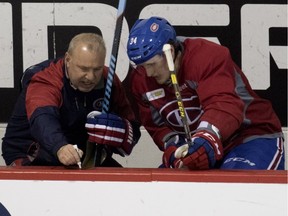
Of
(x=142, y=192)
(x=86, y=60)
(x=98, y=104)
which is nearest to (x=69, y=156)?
(x=142, y=192)

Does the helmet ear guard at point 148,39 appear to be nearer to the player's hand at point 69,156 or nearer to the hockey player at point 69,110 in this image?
the hockey player at point 69,110

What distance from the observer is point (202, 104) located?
3.89 m

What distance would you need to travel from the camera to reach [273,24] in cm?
521

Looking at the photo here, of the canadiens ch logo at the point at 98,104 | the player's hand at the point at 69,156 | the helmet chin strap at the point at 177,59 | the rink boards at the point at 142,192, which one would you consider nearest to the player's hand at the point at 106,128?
the canadiens ch logo at the point at 98,104

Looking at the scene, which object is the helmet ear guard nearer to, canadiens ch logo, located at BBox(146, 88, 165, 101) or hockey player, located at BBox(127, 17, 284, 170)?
hockey player, located at BBox(127, 17, 284, 170)

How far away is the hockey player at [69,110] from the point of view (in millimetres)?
3945

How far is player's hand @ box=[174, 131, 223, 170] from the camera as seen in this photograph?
11.6 feet

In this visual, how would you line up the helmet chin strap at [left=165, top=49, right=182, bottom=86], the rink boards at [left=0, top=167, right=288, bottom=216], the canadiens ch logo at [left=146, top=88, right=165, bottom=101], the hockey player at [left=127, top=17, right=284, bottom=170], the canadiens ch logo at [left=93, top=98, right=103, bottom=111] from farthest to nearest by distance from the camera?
the canadiens ch logo at [left=93, top=98, right=103, bottom=111] < the canadiens ch logo at [left=146, top=88, right=165, bottom=101] < the helmet chin strap at [left=165, top=49, right=182, bottom=86] < the hockey player at [left=127, top=17, right=284, bottom=170] < the rink boards at [left=0, top=167, right=288, bottom=216]

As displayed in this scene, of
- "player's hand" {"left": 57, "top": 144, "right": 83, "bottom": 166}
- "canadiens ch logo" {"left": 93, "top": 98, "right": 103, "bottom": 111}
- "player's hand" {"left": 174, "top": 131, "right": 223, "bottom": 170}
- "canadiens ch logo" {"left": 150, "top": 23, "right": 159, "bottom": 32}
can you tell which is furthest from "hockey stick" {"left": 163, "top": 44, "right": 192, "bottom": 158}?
"canadiens ch logo" {"left": 93, "top": 98, "right": 103, "bottom": 111}

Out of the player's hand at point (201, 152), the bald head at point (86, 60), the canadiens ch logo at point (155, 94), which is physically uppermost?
the bald head at point (86, 60)

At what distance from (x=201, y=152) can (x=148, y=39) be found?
579 millimetres

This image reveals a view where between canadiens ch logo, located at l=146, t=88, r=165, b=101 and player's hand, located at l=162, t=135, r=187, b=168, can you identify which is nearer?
player's hand, located at l=162, t=135, r=187, b=168

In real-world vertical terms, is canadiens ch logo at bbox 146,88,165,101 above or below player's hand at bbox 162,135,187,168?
above

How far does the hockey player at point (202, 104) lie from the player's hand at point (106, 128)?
0.58 ft
